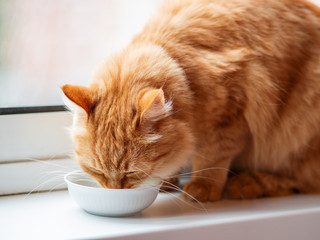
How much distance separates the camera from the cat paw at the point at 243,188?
1.46 metres

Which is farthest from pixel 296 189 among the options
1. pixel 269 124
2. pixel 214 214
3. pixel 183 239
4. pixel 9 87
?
pixel 9 87

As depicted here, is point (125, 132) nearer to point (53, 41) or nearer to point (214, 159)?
point (214, 159)

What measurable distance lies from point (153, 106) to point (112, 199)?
0.28 metres

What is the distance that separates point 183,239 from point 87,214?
30 centimetres

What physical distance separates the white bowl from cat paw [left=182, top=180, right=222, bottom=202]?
8.8 inches

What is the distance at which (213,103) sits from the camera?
1317mm

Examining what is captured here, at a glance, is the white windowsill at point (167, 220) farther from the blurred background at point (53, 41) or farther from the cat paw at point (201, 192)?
the blurred background at point (53, 41)

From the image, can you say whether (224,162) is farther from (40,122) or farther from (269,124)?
(40,122)

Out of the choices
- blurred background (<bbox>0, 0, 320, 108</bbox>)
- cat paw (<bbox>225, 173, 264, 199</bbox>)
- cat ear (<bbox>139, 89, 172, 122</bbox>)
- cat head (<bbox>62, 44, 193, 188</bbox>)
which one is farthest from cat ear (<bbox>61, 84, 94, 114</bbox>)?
cat paw (<bbox>225, 173, 264, 199</bbox>)

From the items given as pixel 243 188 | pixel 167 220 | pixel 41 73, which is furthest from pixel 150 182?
pixel 41 73

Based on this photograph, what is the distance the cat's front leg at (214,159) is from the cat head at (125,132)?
15cm

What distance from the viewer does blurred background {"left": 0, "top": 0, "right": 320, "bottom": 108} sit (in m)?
1.43

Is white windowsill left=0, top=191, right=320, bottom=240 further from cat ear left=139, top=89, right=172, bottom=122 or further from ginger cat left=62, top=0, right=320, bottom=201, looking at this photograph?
cat ear left=139, top=89, right=172, bottom=122

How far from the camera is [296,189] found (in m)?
1.55
